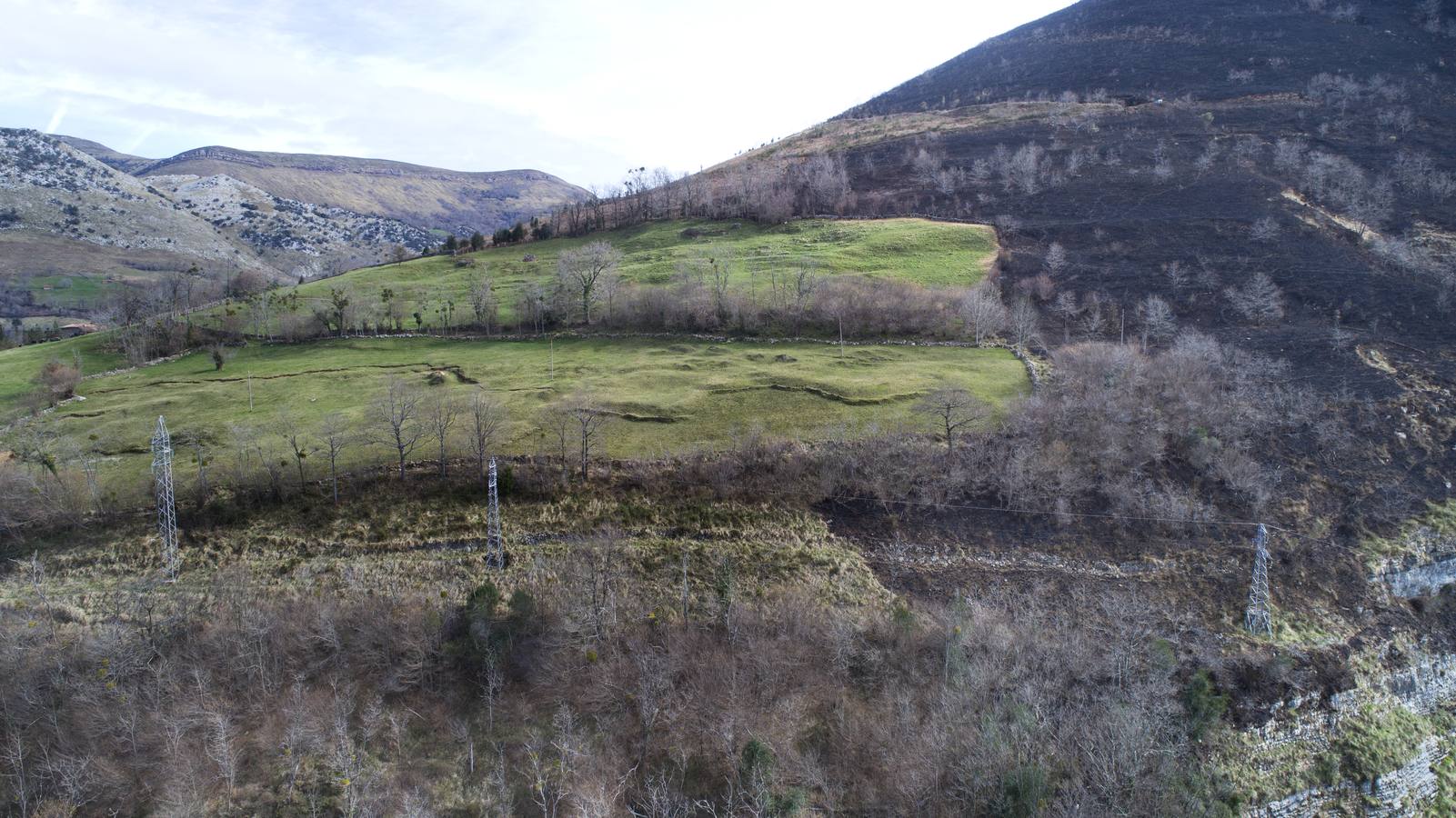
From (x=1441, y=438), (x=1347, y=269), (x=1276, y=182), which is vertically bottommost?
(x=1441, y=438)

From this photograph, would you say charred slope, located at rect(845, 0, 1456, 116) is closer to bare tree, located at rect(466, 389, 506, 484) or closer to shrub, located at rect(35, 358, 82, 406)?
bare tree, located at rect(466, 389, 506, 484)

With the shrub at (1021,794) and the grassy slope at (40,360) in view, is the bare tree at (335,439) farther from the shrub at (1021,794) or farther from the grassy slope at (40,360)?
the shrub at (1021,794)

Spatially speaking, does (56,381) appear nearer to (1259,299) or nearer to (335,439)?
(335,439)

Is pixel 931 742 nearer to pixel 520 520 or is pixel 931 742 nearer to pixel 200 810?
pixel 520 520

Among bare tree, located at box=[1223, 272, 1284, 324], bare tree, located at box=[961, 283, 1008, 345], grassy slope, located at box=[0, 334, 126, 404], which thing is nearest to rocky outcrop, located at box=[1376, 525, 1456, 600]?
bare tree, located at box=[1223, 272, 1284, 324]

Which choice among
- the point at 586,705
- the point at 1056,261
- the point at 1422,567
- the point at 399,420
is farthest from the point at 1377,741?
the point at 1056,261

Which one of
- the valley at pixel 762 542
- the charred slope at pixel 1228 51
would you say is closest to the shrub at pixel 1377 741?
the valley at pixel 762 542

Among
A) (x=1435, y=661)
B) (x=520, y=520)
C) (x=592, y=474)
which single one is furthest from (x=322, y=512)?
(x=1435, y=661)
